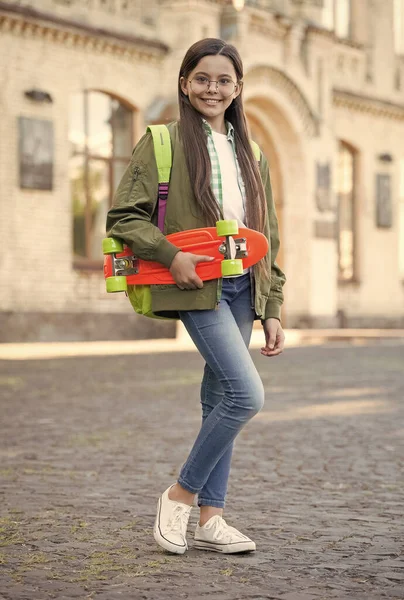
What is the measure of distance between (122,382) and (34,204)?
9619mm

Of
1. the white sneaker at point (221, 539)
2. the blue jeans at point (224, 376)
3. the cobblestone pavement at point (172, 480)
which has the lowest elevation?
the cobblestone pavement at point (172, 480)

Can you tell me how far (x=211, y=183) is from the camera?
16.1 ft

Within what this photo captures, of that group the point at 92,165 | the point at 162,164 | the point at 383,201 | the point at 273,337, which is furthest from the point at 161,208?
the point at 383,201

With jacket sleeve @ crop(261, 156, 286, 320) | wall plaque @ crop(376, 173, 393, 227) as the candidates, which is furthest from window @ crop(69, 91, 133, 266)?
jacket sleeve @ crop(261, 156, 286, 320)

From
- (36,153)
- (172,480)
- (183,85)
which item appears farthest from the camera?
(36,153)

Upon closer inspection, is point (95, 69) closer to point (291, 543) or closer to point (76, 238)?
point (76, 238)

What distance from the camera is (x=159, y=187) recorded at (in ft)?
16.0

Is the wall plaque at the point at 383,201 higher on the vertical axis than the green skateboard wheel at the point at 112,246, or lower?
higher

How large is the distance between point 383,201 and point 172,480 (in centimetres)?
2665

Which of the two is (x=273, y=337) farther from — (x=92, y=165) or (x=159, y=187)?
(x=92, y=165)

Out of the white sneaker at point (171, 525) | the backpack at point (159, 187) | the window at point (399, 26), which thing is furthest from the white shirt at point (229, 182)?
the window at point (399, 26)

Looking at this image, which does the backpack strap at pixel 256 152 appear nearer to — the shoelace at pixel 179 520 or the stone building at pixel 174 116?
the shoelace at pixel 179 520

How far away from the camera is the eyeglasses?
4.95 metres

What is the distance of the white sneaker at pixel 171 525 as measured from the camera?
16.2 feet
